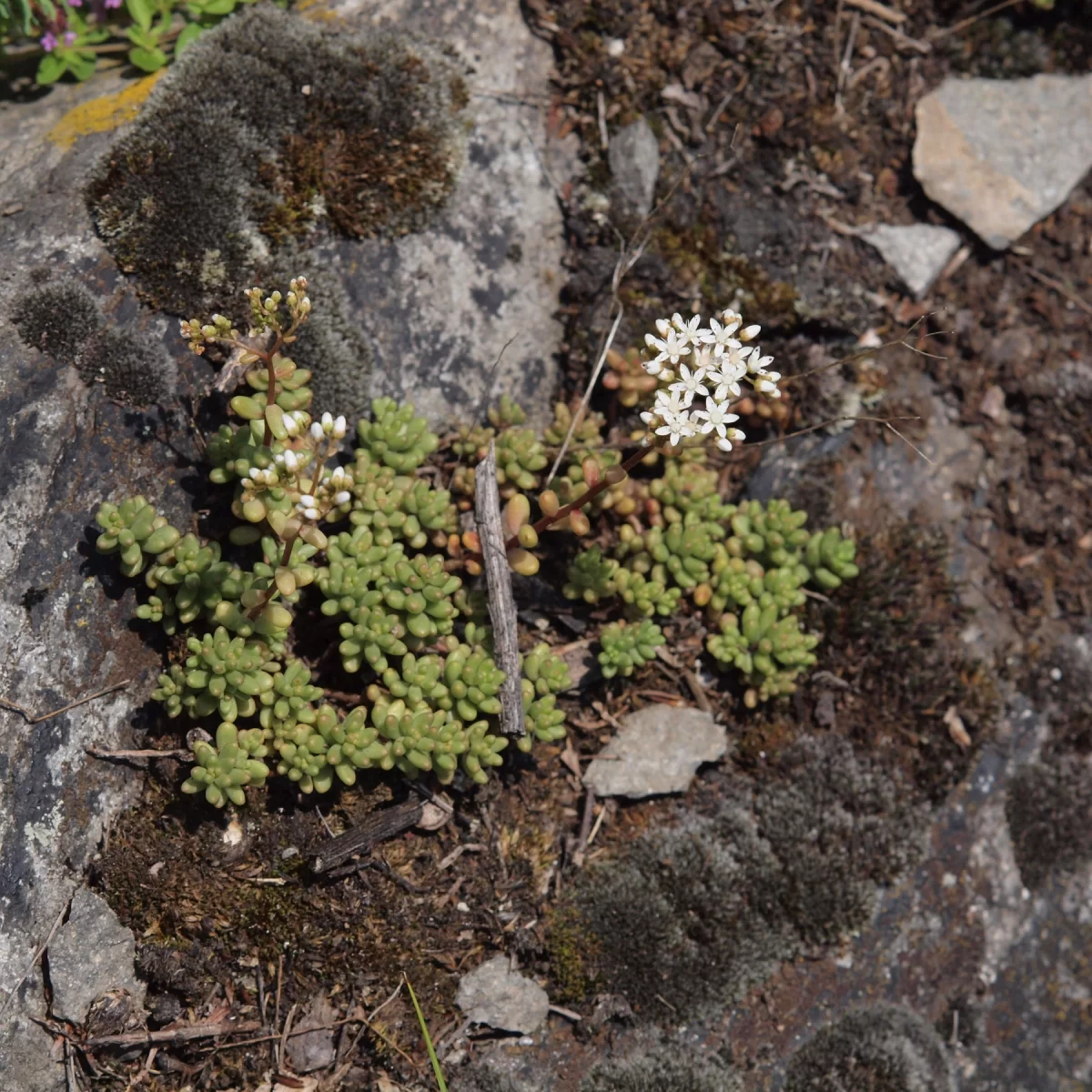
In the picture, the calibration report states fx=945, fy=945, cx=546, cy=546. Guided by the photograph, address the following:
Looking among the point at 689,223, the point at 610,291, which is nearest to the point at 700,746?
the point at 610,291

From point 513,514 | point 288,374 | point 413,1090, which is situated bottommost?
point 413,1090

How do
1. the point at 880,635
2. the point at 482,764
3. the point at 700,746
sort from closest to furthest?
the point at 482,764
the point at 700,746
the point at 880,635

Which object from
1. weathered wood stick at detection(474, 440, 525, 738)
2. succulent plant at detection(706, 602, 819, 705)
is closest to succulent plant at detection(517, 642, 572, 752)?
weathered wood stick at detection(474, 440, 525, 738)

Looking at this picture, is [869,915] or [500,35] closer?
[869,915]

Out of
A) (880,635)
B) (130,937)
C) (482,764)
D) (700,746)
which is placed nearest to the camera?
(130,937)

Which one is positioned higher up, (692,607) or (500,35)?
(500,35)

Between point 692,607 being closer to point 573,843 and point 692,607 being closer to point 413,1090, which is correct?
point 573,843

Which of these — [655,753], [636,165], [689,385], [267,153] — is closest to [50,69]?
[267,153]

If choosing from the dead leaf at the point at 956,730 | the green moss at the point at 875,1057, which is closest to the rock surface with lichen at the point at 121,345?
the dead leaf at the point at 956,730
